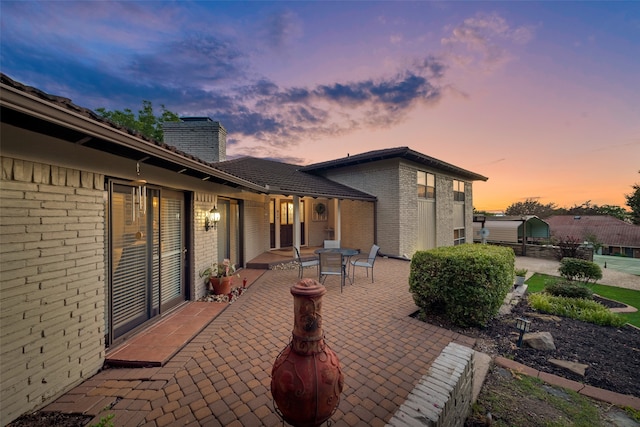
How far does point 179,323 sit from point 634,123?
596 inches

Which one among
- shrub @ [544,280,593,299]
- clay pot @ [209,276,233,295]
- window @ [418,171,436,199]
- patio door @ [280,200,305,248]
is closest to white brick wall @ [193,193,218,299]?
clay pot @ [209,276,233,295]

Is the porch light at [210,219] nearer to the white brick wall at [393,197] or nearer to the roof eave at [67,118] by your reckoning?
the roof eave at [67,118]

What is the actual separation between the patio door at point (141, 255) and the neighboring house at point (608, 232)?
33.0 metres

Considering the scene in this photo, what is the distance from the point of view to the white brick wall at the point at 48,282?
81.3 inches

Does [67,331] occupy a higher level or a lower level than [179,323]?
higher

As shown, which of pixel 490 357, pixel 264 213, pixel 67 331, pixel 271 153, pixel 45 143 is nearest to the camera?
pixel 45 143

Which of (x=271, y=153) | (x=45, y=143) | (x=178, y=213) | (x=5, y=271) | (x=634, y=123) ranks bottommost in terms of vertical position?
(x=5, y=271)

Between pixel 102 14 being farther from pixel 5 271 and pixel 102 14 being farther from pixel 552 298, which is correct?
pixel 552 298

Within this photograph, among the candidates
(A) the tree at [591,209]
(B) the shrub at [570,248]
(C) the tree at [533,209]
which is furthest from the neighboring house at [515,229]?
(C) the tree at [533,209]

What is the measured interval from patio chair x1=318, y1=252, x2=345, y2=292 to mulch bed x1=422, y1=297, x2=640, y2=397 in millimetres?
2212

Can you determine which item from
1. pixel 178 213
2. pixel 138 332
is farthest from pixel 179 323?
pixel 178 213

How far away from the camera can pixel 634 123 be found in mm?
8336

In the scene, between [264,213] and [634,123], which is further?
[264,213]

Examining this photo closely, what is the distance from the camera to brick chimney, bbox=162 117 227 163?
37.4 ft
